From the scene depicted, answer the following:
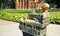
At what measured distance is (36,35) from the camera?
4.17 metres

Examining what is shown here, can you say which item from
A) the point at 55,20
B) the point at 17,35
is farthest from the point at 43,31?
the point at 55,20

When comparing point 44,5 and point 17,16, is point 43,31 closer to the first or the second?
point 44,5

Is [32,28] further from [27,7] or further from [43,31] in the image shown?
[27,7]

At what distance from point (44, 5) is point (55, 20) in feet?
33.1

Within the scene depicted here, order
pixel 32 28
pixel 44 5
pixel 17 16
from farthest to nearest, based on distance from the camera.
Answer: pixel 17 16 < pixel 32 28 < pixel 44 5

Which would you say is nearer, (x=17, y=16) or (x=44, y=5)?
(x=44, y=5)

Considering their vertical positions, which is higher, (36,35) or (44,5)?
(44,5)

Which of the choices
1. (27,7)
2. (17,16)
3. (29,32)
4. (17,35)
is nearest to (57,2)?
(27,7)

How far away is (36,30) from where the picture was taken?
4199 millimetres

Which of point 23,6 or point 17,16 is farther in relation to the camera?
point 23,6

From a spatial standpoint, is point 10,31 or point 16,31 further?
point 10,31

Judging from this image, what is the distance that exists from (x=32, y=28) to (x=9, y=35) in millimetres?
5143

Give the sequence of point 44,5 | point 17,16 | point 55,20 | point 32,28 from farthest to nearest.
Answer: point 17,16 → point 55,20 → point 32,28 → point 44,5

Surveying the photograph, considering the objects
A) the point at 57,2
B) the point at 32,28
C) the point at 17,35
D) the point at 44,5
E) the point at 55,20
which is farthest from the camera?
the point at 57,2
